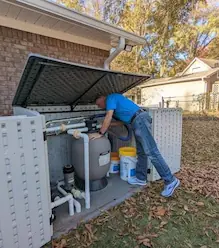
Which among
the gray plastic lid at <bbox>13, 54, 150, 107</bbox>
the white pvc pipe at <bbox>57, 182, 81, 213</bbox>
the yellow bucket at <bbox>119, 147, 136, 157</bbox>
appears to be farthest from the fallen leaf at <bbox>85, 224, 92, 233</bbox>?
the gray plastic lid at <bbox>13, 54, 150, 107</bbox>

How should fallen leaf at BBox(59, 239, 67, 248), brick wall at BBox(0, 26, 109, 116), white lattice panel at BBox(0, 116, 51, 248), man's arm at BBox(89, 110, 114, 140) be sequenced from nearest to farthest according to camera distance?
white lattice panel at BBox(0, 116, 51, 248) < fallen leaf at BBox(59, 239, 67, 248) < man's arm at BBox(89, 110, 114, 140) < brick wall at BBox(0, 26, 109, 116)

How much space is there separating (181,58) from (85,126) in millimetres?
20357

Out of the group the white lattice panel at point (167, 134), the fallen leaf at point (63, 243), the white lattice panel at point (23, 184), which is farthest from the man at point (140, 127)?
the fallen leaf at point (63, 243)

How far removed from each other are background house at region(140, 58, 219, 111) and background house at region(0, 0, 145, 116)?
9045 mm

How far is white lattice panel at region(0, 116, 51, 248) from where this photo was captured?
1.43m

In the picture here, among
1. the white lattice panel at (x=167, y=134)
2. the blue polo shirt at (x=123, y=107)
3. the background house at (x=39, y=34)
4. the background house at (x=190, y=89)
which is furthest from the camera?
the background house at (x=190, y=89)

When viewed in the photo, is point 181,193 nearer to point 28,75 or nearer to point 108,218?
point 108,218

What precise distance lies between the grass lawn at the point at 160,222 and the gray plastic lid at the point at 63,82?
170 cm

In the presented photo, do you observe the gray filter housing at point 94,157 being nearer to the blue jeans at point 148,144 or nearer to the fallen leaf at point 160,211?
the blue jeans at point 148,144

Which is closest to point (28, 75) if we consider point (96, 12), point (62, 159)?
point (62, 159)

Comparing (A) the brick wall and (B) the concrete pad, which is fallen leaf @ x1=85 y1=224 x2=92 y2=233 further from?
(A) the brick wall

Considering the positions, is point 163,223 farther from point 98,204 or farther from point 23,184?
point 23,184

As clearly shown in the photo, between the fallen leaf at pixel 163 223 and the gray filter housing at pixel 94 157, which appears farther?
the gray filter housing at pixel 94 157

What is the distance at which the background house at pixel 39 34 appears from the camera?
112 inches
